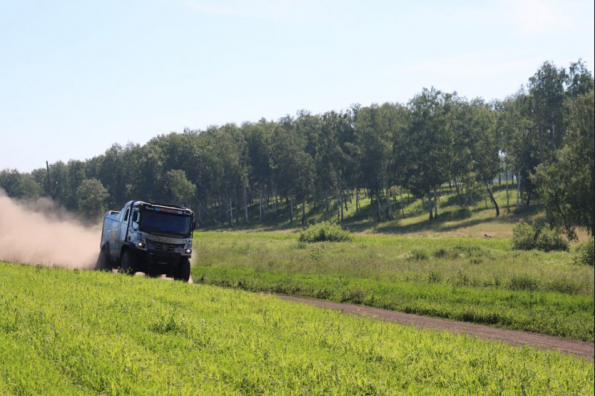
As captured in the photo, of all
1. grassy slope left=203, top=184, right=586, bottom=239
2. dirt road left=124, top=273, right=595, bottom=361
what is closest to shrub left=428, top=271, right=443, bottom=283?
dirt road left=124, top=273, right=595, bottom=361

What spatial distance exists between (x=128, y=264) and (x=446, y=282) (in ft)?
50.6

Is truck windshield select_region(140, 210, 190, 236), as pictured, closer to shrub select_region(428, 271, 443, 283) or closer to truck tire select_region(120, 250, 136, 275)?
truck tire select_region(120, 250, 136, 275)

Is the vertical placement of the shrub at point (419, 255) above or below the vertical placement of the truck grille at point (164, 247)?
below

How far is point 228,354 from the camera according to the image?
1070 centimetres

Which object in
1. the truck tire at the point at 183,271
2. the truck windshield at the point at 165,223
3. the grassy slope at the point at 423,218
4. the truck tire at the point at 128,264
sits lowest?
the grassy slope at the point at 423,218

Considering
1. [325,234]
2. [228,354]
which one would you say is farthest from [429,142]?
[228,354]

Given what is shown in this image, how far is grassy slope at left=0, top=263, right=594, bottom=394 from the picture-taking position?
29.6 feet

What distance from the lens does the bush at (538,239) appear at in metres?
43.8

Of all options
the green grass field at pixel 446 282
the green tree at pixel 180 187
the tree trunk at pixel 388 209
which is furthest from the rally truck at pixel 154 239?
the green tree at pixel 180 187

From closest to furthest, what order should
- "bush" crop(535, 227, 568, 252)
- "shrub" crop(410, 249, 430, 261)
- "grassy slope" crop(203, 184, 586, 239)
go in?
"shrub" crop(410, 249, 430, 261)
"bush" crop(535, 227, 568, 252)
"grassy slope" crop(203, 184, 586, 239)

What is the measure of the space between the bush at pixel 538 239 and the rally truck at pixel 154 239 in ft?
102

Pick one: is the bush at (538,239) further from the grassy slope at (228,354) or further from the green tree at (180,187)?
the green tree at (180,187)

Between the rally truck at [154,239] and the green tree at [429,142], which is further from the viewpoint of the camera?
the green tree at [429,142]

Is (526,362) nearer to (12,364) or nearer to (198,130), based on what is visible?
(12,364)
